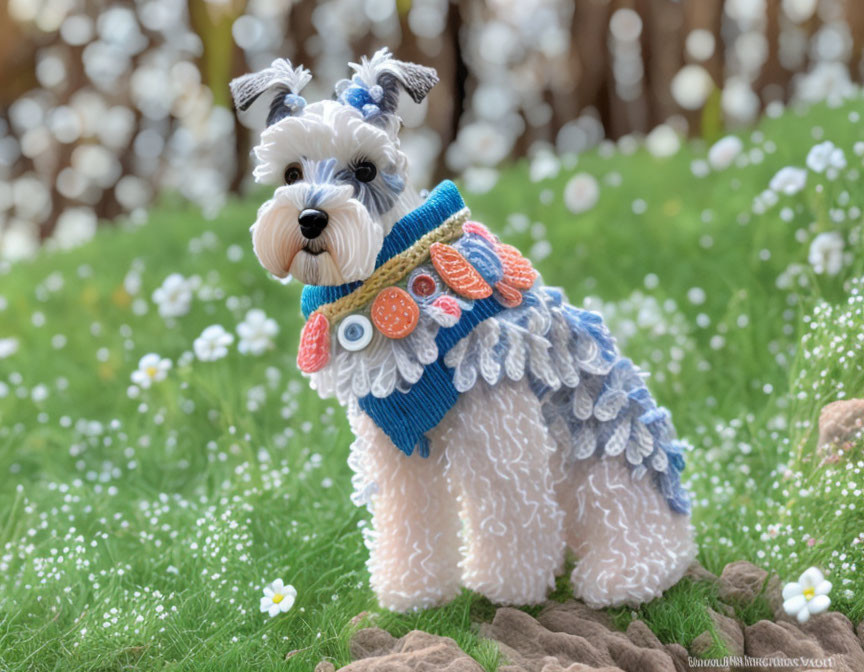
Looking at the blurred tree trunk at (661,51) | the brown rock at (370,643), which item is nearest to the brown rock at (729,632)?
the brown rock at (370,643)

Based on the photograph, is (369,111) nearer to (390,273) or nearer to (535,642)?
(390,273)

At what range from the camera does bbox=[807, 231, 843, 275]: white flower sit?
3961mm

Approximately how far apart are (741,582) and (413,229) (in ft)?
5.08

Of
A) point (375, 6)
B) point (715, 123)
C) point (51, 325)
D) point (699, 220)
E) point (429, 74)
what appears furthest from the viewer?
point (375, 6)

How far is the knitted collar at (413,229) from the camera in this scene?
9.02ft

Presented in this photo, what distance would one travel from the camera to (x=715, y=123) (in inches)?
313

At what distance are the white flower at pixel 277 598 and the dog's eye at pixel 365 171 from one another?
49.5 inches

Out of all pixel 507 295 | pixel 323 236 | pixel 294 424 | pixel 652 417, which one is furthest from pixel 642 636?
pixel 294 424

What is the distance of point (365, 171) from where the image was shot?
2652mm

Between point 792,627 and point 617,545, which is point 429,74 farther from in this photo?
point 792,627

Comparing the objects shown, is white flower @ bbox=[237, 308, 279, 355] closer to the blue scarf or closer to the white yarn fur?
the white yarn fur

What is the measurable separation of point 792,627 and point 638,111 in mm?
8484

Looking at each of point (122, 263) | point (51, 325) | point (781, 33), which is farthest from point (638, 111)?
point (51, 325)

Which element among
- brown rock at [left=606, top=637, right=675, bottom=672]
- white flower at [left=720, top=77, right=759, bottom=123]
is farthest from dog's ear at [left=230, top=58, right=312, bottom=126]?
white flower at [left=720, top=77, right=759, bottom=123]
